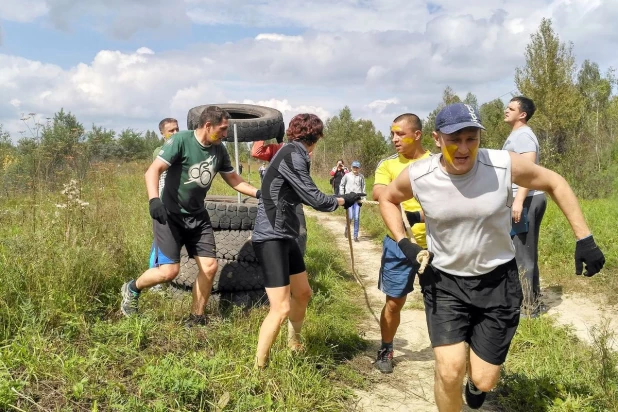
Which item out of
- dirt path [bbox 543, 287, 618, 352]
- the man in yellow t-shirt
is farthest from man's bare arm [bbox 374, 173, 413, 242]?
dirt path [bbox 543, 287, 618, 352]

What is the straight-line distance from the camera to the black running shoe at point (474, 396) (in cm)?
320

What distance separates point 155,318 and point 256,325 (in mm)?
848

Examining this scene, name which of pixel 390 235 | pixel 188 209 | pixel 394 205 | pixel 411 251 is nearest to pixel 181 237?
pixel 188 209

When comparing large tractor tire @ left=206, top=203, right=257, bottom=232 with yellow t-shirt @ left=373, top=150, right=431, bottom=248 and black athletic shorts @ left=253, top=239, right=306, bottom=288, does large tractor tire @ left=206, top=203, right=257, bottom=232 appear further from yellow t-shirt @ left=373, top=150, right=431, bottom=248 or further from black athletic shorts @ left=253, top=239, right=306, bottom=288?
yellow t-shirt @ left=373, top=150, right=431, bottom=248

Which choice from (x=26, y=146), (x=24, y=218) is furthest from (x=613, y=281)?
(x=26, y=146)

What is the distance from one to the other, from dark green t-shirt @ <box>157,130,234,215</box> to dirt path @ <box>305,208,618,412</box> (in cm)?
172

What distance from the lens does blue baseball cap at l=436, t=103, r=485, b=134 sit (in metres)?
2.70

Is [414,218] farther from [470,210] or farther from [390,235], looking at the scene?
[470,210]

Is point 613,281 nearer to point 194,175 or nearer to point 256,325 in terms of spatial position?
Answer: point 256,325

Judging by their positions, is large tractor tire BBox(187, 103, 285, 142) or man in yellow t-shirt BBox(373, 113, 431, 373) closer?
man in yellow t-shirt BBox(373, 113, 431, 373)

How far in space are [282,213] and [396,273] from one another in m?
1.04

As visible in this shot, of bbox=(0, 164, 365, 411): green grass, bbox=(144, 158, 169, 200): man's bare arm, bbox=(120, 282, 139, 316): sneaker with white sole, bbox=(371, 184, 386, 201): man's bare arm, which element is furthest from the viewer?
bbox=(120, 282, 139, 316): sneaker with white sole

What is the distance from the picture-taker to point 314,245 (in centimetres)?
961

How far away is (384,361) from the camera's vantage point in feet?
13.8
